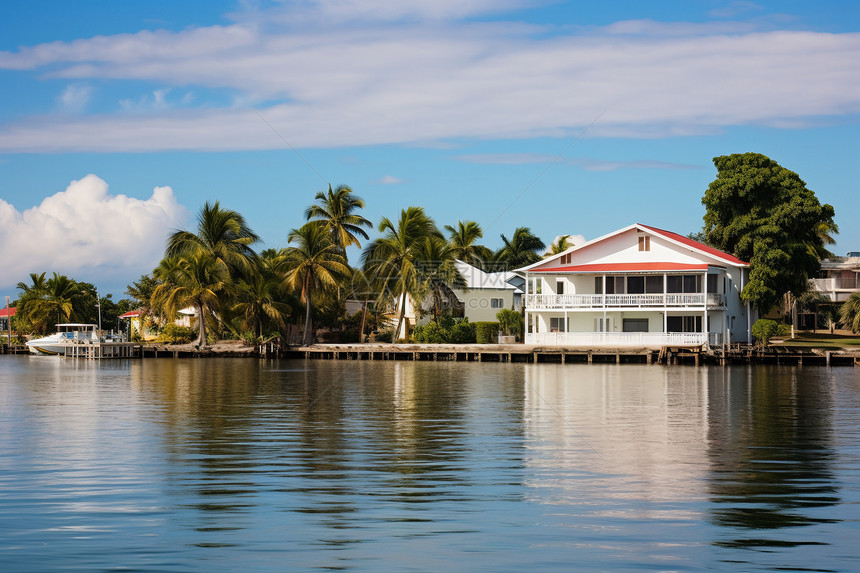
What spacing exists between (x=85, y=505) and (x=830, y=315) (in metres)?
75.5

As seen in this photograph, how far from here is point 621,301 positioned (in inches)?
2172

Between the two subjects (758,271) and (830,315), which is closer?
(758,271)

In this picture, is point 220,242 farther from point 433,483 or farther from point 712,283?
point 433,483

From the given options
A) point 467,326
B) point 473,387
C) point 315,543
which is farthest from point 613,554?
point 467,326

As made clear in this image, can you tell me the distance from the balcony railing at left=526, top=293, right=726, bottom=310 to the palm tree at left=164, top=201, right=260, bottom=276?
22558 millimetres

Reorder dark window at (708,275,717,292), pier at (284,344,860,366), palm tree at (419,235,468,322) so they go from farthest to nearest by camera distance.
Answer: palm tree at (419,235,468,322)
dark window at (708,275,717,292)
pier at (284,344,860,366)

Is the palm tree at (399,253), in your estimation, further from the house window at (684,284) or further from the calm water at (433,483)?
the calm water at (433,483)

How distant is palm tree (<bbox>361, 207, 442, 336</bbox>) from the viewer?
6344 centimetres

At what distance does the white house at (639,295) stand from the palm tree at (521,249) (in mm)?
25352

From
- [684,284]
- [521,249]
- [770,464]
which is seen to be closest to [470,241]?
[521,249]

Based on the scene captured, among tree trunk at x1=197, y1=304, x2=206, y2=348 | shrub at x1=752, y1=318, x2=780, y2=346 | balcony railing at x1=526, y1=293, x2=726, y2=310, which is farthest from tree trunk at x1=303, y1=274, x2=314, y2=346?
shrub at x1=752, y1=318, x2=780, y2=346

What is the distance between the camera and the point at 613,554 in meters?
10.5

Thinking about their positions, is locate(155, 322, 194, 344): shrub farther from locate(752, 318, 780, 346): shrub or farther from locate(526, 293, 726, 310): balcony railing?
locate(752, 318, 780, 346): shrub

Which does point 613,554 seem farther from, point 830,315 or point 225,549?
point 830,315
